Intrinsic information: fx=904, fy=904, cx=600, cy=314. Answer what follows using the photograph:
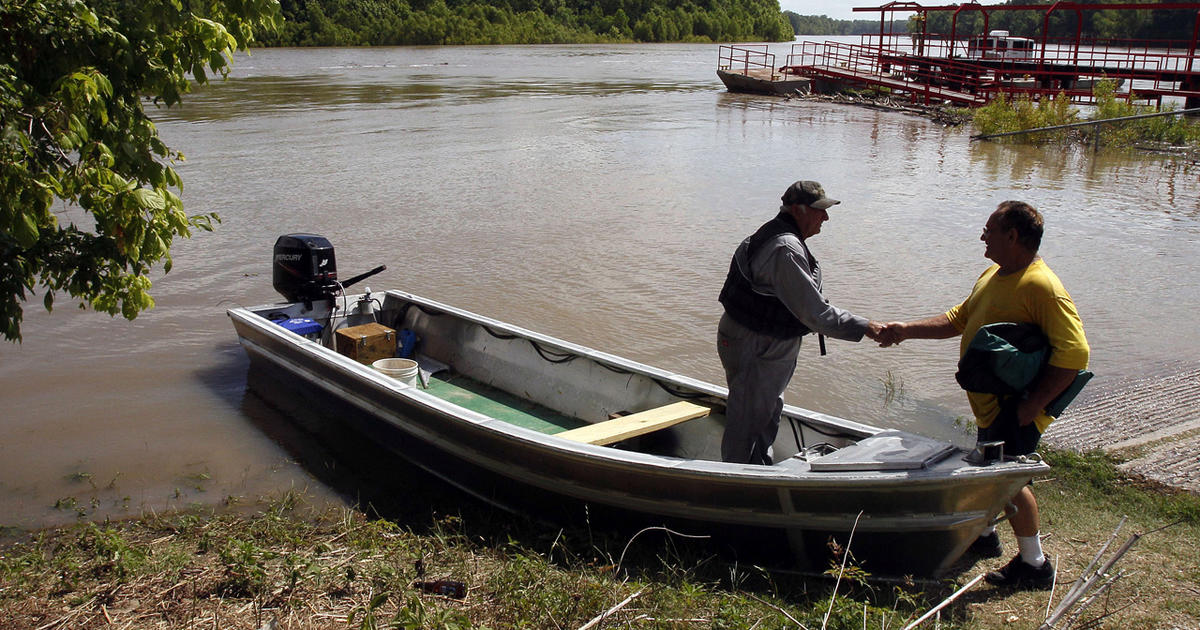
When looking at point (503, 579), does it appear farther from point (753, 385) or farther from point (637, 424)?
point (753, 385)

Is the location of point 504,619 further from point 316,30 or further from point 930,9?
point 316,30

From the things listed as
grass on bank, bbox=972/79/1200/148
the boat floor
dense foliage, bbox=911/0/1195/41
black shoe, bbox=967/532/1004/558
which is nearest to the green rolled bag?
black shoe, bbox=967/532/1004/558

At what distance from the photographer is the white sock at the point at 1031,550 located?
13.8 feet

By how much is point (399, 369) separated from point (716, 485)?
10.3 feet

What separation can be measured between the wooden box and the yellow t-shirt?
15.5 ft

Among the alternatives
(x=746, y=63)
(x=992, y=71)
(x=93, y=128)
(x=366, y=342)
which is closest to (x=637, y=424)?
(x=366, y=342)

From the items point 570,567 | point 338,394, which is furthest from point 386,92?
point 570,567

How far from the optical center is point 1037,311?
3744 millimetres

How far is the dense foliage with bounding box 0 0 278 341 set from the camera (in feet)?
9.80

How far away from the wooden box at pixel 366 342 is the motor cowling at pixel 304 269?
0.56 m

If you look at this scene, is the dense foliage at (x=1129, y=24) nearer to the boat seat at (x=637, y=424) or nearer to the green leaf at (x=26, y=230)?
the boat seat at (x=637, y=424)

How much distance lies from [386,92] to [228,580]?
32763 mm

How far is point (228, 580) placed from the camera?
13.1 feet

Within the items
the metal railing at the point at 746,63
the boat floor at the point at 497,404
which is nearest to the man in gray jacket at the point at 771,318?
the boat floor at the point at 497,404
